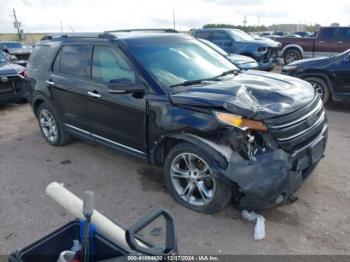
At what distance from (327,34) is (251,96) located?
12.5 metres

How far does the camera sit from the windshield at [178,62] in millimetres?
3875

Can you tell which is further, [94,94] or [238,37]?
[238,37]

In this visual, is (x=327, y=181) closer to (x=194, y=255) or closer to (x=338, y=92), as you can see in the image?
(x=194, y=255)

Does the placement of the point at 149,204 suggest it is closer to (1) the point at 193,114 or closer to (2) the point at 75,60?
(1) the point at 193,114

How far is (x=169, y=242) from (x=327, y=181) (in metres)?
2.91

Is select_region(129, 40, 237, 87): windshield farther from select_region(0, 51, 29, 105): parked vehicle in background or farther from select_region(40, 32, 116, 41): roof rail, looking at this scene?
select_region(0, 51, 29, 105): parked vehicle in background

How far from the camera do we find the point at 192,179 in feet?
11.5

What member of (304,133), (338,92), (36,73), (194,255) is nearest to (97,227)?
(194,255)

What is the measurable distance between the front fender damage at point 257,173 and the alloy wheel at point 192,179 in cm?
23

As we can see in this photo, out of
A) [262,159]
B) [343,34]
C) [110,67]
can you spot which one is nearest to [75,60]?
[110,67]

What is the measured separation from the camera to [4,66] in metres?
8.83

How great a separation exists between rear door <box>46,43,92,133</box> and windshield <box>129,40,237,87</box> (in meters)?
0.95

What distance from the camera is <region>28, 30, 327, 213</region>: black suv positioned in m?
3.09

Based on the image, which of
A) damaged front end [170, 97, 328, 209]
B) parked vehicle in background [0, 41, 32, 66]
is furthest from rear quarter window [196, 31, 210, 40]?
damaged front end [170, 97, 328, 209]
